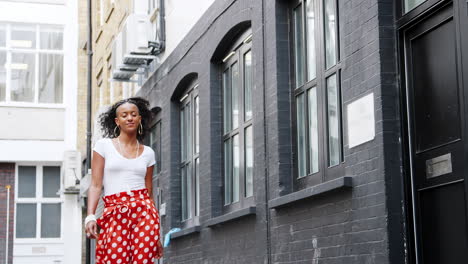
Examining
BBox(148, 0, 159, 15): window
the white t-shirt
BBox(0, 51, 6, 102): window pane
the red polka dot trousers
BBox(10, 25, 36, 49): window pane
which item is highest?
BBox(10, 25, 36, 49): window pane

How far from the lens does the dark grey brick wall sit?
22.9 ft

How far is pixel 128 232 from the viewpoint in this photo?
5.98 metres

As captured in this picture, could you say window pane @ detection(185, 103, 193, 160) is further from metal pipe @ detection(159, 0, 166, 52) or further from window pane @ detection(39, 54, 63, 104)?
window pane @ detection(39, 54, 63, 104)

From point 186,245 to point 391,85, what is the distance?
6786 mm

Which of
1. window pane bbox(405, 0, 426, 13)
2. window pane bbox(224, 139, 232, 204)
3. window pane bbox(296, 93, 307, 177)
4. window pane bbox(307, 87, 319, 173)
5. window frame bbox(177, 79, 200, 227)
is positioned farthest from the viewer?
window frame bbox(177, 79, 200, 227)

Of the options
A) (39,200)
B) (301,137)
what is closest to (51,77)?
(39,200)

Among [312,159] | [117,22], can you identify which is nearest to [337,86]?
[312,159]

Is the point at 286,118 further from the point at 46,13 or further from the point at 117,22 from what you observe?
the point at 46,13

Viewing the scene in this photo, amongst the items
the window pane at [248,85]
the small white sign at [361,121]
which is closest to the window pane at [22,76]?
the window pane at [248,85]

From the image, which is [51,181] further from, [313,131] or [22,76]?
[313,131]

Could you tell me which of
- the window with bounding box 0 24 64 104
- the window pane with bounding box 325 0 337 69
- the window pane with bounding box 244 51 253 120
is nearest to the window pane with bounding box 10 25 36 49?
the window with bounding box 0 24 64 104

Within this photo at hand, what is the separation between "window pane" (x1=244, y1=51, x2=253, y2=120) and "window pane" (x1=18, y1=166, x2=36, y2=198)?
1734cm

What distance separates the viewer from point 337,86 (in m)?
8.22

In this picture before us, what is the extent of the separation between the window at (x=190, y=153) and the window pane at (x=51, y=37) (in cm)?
1445
